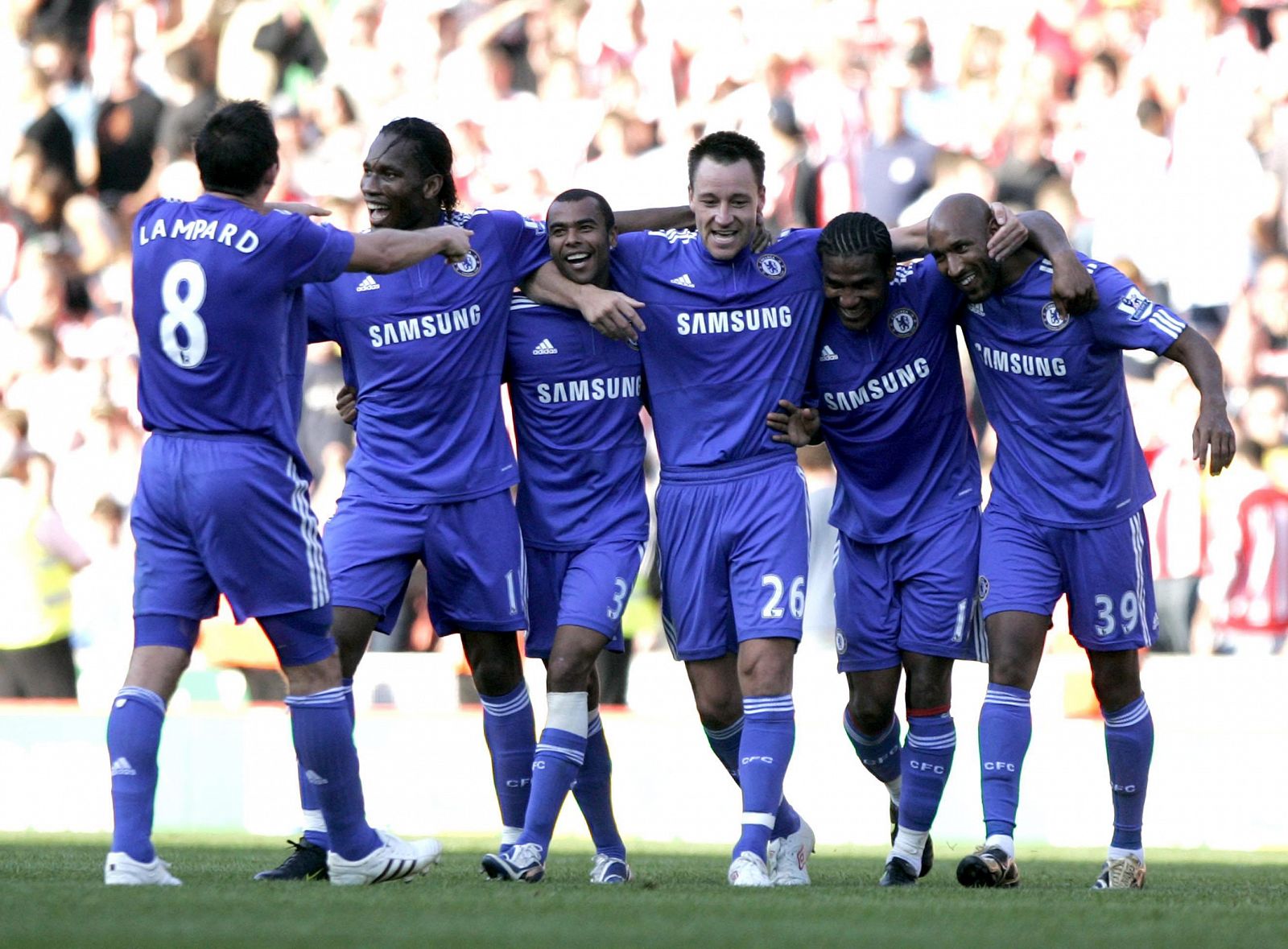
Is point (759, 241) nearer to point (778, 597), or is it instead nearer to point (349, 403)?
point (778, 597)

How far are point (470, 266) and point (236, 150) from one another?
1286 millimetres

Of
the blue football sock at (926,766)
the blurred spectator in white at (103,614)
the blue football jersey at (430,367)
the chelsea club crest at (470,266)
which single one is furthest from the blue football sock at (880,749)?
the blurred spectator in white at (103,614)

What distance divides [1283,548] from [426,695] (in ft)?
17.2

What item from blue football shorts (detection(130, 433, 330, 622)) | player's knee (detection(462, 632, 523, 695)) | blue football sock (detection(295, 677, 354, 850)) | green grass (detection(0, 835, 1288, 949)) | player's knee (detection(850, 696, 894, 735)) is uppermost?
blue football shorts (detection(130, 433, 330, 622))

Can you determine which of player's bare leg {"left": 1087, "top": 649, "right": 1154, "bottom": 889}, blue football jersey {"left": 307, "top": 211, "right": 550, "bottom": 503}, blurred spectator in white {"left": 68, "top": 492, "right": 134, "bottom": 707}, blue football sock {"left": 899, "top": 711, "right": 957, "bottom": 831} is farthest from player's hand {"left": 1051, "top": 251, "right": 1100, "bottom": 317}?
blurred spectator in white {"left": 68, "top": 492, "right": 134, "bottom": 707}

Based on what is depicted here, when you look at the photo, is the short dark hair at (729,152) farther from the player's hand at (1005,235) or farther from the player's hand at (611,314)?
the player's hand at (1005,235)

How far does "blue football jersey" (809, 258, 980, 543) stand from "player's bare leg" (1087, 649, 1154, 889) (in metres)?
0.81

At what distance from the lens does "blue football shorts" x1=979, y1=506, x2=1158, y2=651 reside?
7.19m

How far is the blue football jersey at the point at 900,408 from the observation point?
7.38 meters

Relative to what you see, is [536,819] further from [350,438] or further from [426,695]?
[350,438]

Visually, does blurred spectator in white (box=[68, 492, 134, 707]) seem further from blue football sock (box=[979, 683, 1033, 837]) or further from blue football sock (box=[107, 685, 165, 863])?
blue football sock (box=[979, 683, 1033, 837])

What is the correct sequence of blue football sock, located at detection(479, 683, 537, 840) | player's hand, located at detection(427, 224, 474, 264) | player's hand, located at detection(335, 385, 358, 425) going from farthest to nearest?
player's hand, located at detection(335, 385, 358, 425) → blue football sock, located at detection(479, 683, 537, 840) → player's hand, located at detection(427, 224, 474, 264)

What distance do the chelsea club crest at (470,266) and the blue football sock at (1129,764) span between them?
2.90 m

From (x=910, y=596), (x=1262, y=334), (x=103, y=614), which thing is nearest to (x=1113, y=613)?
(x=910, y=596)
